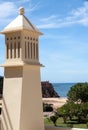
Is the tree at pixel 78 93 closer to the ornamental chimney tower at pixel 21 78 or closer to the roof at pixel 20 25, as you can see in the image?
the ornamental chimney tower at pixel 21 78

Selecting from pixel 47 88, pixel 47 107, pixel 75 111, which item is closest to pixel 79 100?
pixel 47 107

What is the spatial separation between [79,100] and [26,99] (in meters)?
28.8

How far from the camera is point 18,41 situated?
7711mm

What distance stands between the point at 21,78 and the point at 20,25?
126 cm

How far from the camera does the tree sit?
35500 mm

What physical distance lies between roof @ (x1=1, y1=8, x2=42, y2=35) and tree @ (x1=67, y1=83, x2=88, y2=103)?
27.9 metres

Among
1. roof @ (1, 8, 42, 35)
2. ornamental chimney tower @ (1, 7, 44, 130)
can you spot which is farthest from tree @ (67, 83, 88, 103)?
roof @ (1, 8, 42, 35)

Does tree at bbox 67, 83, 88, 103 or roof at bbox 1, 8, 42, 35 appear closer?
roof at bbox 1, 8, 42, 35

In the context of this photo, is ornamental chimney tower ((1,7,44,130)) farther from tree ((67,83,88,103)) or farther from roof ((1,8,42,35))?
tree ((67,83,88,103))

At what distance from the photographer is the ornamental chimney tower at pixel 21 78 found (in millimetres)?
7625

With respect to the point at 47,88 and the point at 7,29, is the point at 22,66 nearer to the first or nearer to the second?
the point at 7,29

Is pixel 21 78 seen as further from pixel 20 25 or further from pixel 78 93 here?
pixel 78 93

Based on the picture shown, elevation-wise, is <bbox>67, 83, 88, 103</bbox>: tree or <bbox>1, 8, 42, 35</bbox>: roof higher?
<bbox>1, 8, 42, 35</bbox>: roof

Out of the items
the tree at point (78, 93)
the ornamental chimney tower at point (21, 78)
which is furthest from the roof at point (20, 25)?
the tree at point (78, 93)
